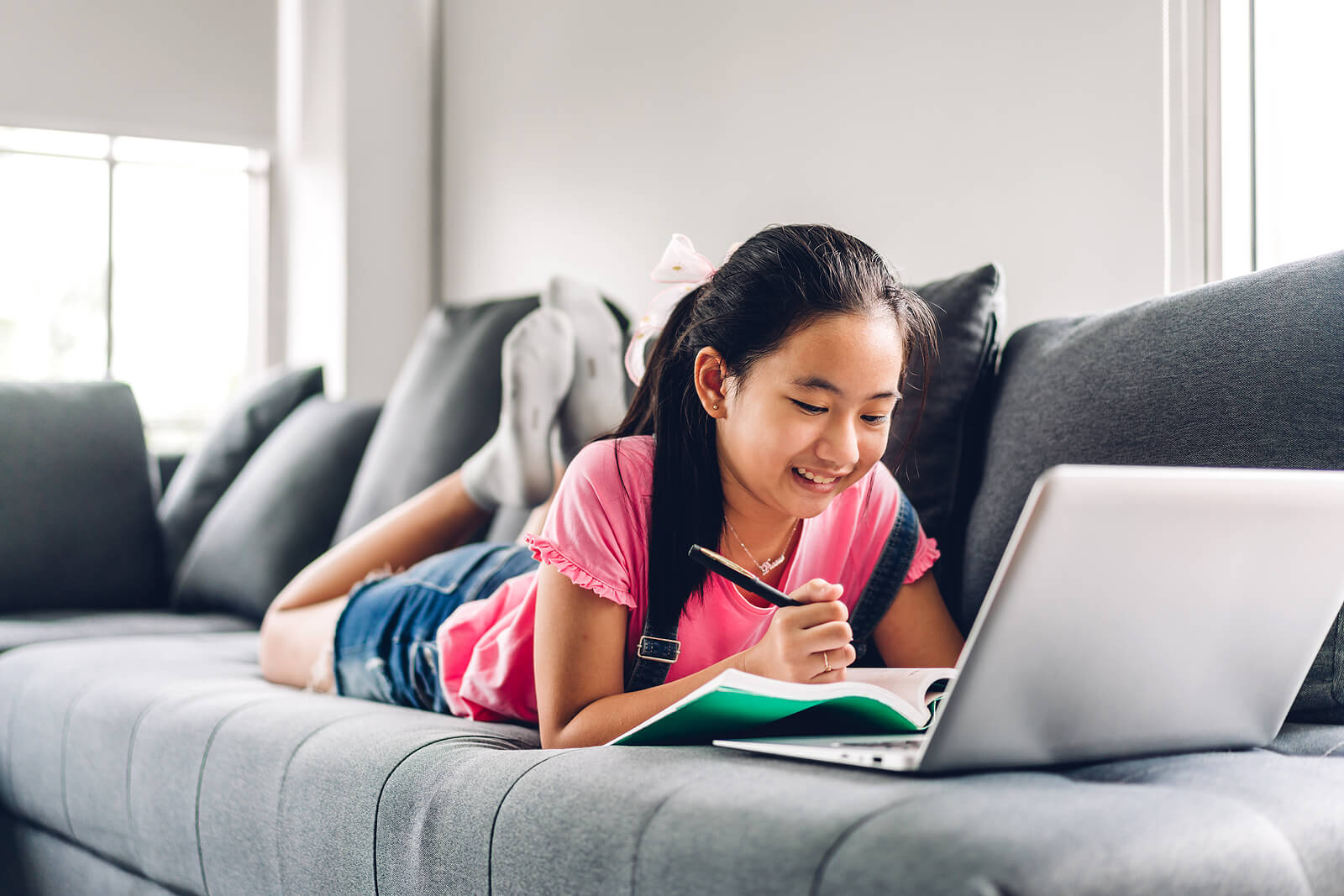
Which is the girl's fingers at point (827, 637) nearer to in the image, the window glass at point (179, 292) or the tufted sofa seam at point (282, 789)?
the tufted sofa seam at point (282, 789)

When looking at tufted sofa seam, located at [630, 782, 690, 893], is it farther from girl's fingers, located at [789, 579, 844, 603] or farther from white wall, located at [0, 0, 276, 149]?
white wall, located at [0, 0, 276, 149]

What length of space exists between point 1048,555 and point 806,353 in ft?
1.40

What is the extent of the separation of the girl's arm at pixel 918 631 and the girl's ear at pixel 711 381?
0.30m

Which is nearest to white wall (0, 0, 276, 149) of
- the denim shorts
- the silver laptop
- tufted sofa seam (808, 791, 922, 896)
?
the denim shorts

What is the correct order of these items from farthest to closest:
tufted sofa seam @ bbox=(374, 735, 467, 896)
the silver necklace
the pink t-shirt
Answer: the silver necklace < the pink t-shirt < tufted sofa seam @ bbox=(374, 735, 467, 896)

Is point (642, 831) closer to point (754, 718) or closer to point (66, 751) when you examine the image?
point (754, 718)

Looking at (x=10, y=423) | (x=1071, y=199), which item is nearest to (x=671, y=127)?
(x=1071, y=199)

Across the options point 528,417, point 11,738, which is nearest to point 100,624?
point 11,738

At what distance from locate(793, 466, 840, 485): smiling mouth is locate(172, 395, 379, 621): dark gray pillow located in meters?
1.53

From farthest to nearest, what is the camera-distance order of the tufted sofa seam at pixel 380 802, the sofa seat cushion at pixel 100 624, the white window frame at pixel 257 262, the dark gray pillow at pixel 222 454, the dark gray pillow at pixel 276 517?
the white window frame at pixel 257 262 → the dark gray pillow at pixel 222 454 → the dark gray pillow at pixel 276 517 → the sofa seat cushion at pixel 100 624 → the tufted sofa seam at pixel 380 802

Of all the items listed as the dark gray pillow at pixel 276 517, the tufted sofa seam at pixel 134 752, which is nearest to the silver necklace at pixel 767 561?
the tufted sofa seam at pixel 134 752

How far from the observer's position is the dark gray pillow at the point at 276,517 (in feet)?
7.74

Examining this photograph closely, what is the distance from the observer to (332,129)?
3.75 metres

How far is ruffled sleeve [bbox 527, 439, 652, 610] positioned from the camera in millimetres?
1100
